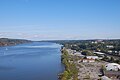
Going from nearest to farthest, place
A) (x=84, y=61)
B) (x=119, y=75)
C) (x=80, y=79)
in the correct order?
(x=80, y=79) < (x=119, y=75) < (x=84, y=61)

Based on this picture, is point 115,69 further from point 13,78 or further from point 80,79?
point 13,78

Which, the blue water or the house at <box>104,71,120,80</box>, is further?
the blue water

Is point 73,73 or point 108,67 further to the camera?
point 108,67

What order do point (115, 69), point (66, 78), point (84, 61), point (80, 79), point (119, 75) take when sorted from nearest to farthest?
point (66, 78) → point (80, 79) → point (119, 75) → point (115, 69) → point (84, 61)

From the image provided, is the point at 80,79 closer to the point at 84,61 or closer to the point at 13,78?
the point at 13,78

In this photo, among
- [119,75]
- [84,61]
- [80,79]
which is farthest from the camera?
[84,61]

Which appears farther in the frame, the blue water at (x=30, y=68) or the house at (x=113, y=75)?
the blue water at (x=30, y=68)

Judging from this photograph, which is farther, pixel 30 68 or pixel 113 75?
pixel 30 68

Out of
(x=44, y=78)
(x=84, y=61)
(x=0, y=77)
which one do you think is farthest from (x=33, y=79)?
(x=84, y=61)

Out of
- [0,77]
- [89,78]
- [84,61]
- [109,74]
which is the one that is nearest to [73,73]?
[89,78]
